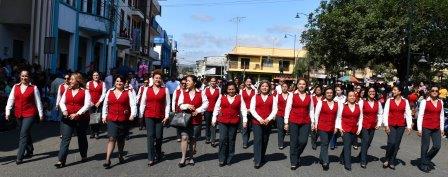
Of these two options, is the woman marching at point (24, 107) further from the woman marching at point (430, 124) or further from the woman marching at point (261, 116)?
the woman marching at point (430, 124)

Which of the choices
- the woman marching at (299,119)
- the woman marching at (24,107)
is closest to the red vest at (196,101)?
the woman marching at (299,119)

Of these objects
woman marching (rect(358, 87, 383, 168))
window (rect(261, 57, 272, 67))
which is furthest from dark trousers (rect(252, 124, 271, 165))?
window (rect(261, 57, 272, 67))

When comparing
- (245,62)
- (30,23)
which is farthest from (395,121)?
(245,62)

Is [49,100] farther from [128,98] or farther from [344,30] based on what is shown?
[344,30]

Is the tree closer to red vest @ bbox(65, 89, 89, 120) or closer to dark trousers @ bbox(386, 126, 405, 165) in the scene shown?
dark trousers @ bbox(386, 126, 405, 165)

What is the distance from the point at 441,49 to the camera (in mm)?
31062

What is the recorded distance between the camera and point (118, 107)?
32.1 feet

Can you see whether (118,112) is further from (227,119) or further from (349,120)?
(349,120)

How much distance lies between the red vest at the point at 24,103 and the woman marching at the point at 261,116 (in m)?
3.66

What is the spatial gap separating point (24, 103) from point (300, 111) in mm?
4751

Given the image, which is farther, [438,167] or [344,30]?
[344,30]

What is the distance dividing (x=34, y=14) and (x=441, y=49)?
20.6 m

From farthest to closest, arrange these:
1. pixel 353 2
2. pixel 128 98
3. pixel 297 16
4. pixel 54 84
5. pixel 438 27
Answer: pixel 297 16 < pixel 353 2 < pixel 438 27 < pixel 54 84 < pixel 128 98

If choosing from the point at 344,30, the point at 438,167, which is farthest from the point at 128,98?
the point at 344,30
